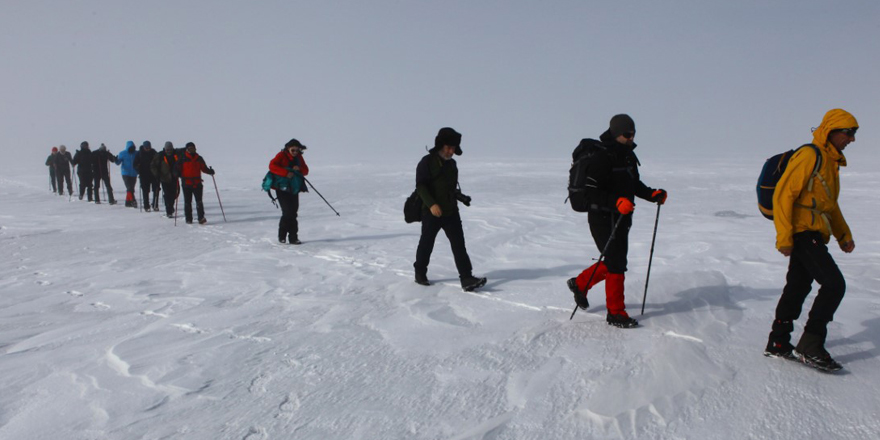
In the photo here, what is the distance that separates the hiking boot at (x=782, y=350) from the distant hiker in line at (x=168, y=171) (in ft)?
35.2

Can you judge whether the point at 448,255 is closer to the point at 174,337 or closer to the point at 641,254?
the point at 641,254

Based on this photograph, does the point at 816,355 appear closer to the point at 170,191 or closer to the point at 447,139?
the point at 447,139

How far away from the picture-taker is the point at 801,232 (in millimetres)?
3689

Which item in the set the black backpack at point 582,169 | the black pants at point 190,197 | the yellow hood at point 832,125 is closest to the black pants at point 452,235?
the black backpack at point 582,169

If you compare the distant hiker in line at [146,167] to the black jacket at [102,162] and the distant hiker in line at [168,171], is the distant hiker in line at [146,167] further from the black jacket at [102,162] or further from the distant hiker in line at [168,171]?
the black jacket at [102,162]

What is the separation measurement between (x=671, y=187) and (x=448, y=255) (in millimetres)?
14359

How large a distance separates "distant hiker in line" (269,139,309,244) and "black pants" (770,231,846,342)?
6.53m

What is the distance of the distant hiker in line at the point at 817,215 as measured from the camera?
11.8 ft

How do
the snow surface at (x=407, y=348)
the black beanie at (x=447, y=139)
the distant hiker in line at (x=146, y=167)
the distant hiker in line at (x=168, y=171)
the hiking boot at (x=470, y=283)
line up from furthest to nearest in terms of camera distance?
the distant hiker in line at (x=146, y=167)
the distant hiker in line at (x=168, y=171)
the hiking boot at (x=470, y=283)
the black beanie at (x=447, y=139)
the snow surface at (x=407, y=348)

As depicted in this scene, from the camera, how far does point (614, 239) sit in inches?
176

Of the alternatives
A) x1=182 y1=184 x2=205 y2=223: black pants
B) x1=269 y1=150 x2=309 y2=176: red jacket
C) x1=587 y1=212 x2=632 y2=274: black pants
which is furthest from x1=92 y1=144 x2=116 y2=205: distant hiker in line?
x1=587 y1=212 x2=632 y2=274: black pants

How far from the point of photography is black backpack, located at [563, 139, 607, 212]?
14.6ft

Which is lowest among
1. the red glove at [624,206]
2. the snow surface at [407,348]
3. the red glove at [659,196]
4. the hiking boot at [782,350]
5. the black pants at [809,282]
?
the snow surface at [407,348]

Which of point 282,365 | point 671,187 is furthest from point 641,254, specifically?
point 671,187
